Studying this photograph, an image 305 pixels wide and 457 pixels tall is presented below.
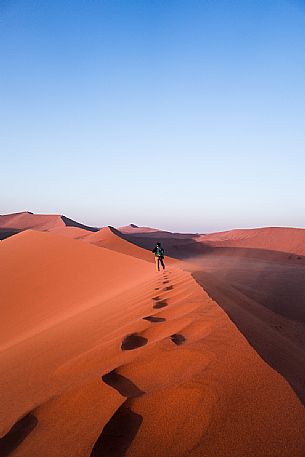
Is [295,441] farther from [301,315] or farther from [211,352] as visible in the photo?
[301,315]

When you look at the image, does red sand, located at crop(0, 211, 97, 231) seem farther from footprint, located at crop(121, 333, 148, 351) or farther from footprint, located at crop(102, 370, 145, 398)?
footprint, located at crop(102, 370, 145, 398)

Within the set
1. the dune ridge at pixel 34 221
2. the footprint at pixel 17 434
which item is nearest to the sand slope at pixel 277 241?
the footprint at pixel 17 434

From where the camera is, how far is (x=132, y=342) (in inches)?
95.7

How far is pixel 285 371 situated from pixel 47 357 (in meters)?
1.99

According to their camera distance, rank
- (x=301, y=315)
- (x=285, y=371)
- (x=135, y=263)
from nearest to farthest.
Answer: (x=285, y=371) → (x=301, y=315) → (x=135, y=263)

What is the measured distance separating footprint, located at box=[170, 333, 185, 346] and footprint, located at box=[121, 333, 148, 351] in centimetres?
25

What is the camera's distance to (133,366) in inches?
73.3

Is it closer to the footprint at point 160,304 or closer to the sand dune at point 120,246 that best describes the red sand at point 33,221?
the sand dune at point 120,246

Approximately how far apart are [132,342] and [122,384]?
750 millimetres

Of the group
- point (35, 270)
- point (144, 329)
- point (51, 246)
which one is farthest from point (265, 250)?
point (144, 329)

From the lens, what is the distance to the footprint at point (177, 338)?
7.05 feet

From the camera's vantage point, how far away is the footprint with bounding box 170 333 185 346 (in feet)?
7.05

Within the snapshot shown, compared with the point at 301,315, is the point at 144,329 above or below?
above

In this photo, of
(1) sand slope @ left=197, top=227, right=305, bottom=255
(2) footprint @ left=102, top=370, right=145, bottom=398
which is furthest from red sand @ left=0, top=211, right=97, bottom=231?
(2) footprint @ left=102, top=370, right=145, bottom=398
